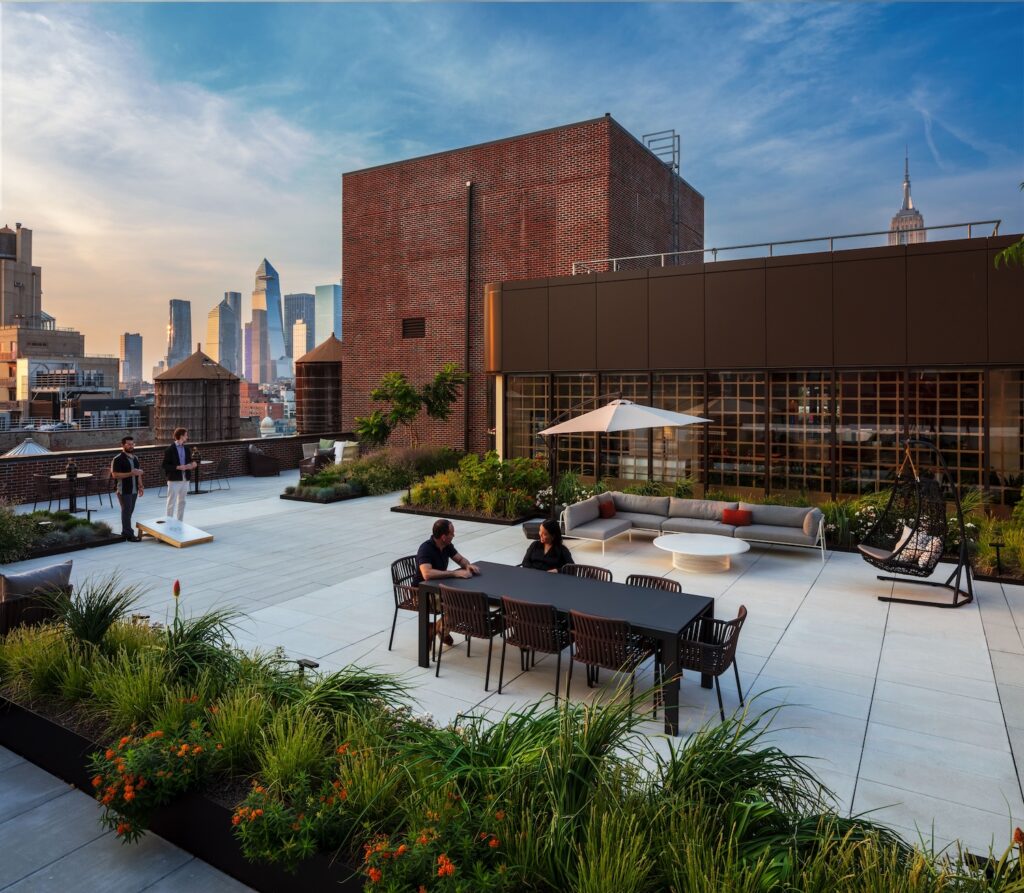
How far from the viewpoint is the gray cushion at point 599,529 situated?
11719 millimetres

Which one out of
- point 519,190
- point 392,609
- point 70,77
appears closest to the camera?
point 392,609

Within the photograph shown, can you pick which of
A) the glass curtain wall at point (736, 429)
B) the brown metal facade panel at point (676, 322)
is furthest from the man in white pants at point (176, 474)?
the glass curtain wall at point (736, 429)

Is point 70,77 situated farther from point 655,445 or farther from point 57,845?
point 57,845

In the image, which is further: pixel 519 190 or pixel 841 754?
pixel 519 190

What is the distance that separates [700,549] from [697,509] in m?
2.48

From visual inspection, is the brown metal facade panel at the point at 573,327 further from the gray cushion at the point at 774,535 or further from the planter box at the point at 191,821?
the planter box at the point at 191,821

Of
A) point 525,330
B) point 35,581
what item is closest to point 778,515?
point 525,330

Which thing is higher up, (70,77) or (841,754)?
(70,77)

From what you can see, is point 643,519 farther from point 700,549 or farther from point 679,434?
point 679,434

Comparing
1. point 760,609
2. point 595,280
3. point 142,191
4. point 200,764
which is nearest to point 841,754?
point 760,609

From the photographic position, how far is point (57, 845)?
160 inches

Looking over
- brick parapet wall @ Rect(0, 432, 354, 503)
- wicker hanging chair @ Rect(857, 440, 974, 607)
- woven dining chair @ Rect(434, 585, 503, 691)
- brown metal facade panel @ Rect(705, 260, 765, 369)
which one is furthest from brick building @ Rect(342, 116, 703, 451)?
woven dining chair @ Rect(434, 585, 503, 691)

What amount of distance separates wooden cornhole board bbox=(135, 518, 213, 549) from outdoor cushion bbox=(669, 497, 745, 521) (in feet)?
28.3

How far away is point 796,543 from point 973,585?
95.7 inches
